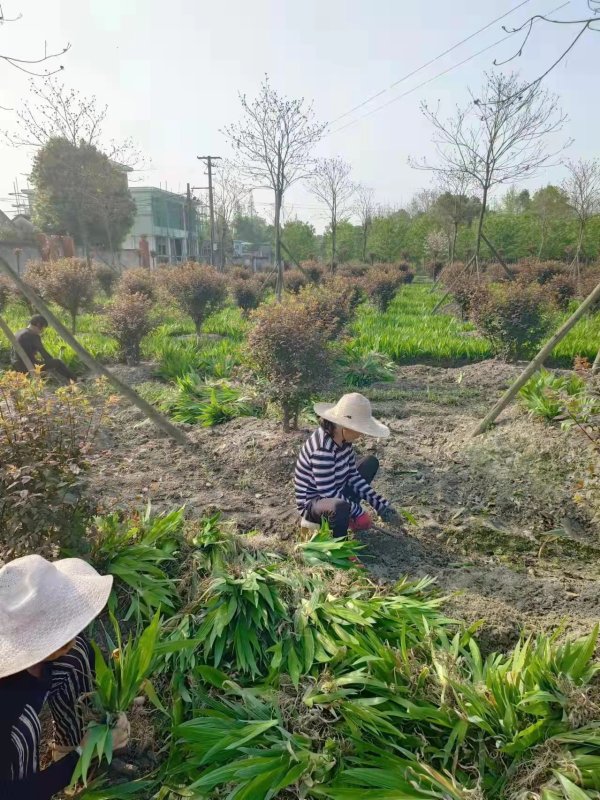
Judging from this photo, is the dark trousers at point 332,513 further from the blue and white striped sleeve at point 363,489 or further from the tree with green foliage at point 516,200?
the tree with green foliage at point 516,200

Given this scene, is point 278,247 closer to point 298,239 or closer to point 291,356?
point 291,356

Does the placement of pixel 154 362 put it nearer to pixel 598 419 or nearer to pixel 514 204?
pixel 598 419

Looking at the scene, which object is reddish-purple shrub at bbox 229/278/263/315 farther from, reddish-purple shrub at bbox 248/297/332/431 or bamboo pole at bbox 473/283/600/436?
bamboo pole at bbox 473/283/600/436

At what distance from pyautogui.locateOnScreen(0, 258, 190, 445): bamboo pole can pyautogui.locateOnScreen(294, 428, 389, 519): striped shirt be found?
200 centimetres

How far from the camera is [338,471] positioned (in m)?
3.45

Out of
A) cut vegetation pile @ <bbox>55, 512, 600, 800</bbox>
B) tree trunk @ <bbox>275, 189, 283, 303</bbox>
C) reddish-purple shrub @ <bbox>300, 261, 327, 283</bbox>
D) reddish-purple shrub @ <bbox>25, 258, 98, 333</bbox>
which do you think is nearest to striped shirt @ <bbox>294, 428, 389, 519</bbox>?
cut vegetation pile @ <bbox>55, 512, 600, 800</bbox>

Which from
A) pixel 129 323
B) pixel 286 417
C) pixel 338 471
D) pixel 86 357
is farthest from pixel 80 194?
pixel 338 471

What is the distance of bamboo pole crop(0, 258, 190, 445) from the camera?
4432mm

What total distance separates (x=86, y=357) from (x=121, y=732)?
11.2 feet

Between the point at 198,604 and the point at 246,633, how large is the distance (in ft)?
1.04

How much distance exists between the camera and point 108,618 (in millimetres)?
2738

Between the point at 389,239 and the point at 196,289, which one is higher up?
the point at 389,239

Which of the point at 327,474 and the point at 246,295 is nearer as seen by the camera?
the point at 327,474

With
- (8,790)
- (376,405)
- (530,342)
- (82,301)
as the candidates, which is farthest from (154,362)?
(8,790)
